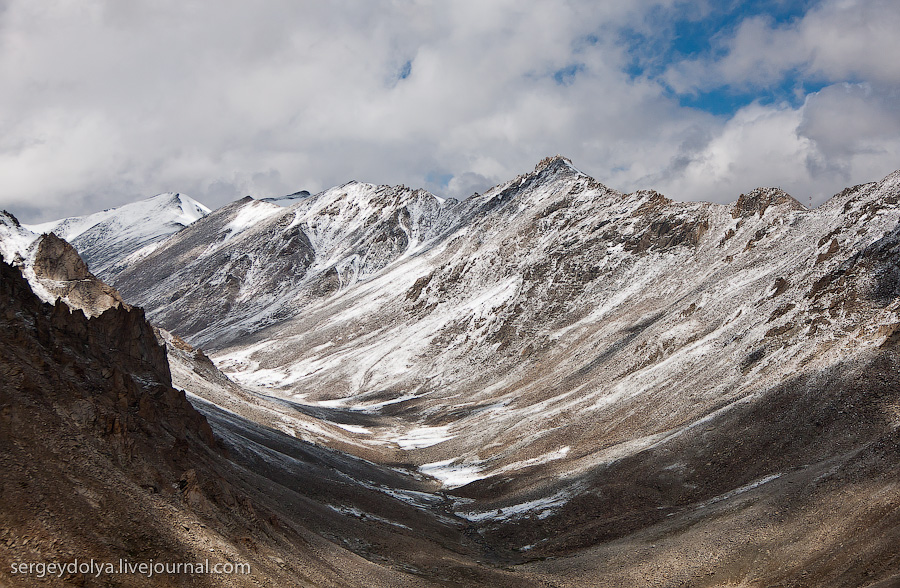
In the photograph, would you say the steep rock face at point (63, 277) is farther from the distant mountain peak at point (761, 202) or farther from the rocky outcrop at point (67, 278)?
the distant mountain peak at point (761, 202)

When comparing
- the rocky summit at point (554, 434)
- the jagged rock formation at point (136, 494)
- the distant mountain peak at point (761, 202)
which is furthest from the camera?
the distant mountain peak at point (761, 202)

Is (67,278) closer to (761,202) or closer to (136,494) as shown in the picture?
(136,494)

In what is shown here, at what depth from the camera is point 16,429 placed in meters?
20.8

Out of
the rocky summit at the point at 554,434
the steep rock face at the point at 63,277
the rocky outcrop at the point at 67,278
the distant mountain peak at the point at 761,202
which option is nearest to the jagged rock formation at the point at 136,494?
the rocky summit at the point at 554,434

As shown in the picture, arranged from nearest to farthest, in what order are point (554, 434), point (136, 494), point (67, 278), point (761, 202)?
point (136, 494)
point (554, 434)
point (67, 278)
point (761, 202)

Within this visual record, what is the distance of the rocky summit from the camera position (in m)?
22.7

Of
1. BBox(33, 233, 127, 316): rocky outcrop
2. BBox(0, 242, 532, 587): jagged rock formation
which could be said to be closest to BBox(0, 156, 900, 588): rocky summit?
BBox(0, 242, 532, 587): jagged rock formation

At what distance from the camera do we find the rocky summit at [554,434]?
74.4 ft

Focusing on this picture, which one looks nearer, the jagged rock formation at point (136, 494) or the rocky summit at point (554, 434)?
the jagged rock formation at point (136, 494)

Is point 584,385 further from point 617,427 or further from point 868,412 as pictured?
point 868,412

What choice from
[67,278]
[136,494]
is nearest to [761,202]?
[67,278]

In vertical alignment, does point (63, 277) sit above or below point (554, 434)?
above

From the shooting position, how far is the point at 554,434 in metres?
59.5

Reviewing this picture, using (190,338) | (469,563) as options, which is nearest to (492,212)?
(190,338)
